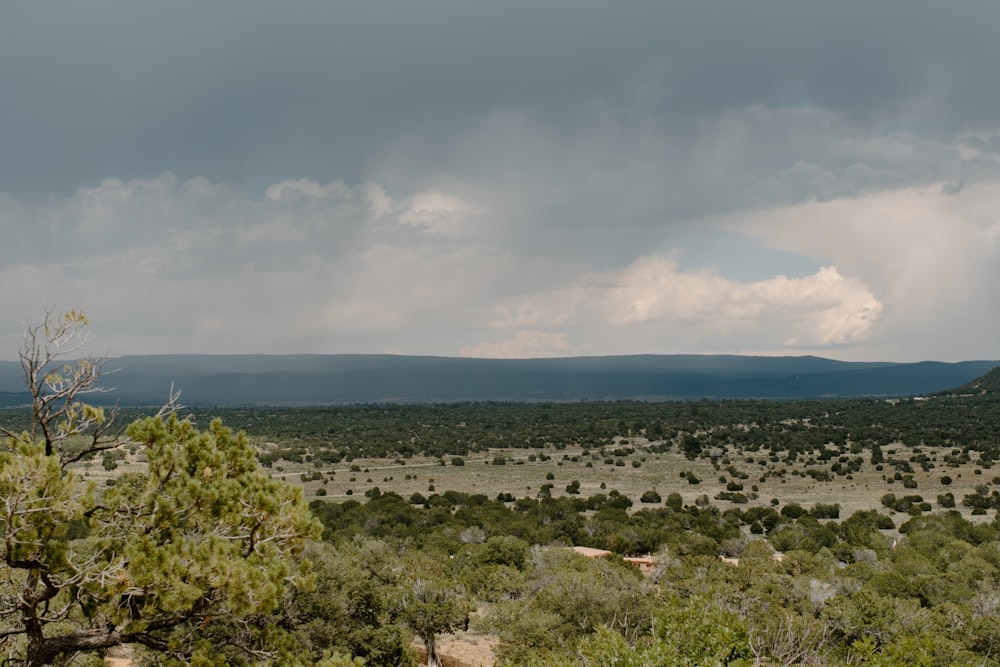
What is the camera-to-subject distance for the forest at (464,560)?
990 centimetres

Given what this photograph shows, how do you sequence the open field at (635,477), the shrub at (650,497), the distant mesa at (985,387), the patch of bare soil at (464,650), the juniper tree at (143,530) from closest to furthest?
the juniper tree at (143,530) < the patch of bare soil at (464,650) < the shrub at (650,497) < the open field at (635,477) < the distant mesa at (985,387)

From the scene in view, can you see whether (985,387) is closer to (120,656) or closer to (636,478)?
(636,478)

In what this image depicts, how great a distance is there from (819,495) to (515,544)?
3112 cm

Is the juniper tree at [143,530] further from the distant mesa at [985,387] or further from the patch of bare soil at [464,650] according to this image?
the distant mesa at [985,387]

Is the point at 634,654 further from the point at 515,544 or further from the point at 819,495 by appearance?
the point at 819,495

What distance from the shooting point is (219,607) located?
10797mm

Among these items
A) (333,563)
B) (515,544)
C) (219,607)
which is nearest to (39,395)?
(219,607)

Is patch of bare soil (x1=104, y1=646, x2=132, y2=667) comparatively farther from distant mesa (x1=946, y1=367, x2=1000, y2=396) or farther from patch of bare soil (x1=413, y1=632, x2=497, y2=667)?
distant mesa (x1=946, y1=367, x2=1000, y2=396)

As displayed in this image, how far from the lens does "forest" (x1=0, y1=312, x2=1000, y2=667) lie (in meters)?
9.90

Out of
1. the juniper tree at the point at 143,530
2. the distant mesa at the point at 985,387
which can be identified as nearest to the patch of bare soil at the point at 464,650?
the juniper tree at the point at 143,530

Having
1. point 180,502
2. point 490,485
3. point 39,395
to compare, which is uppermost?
point 39,395

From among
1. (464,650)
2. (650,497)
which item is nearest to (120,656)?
(464,650)

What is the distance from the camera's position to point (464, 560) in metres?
29.2

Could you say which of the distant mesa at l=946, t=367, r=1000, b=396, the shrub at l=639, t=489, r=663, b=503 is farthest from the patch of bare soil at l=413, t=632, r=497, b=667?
the distant mesa at l=946, t=367, r=1000, b=396
